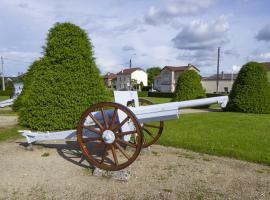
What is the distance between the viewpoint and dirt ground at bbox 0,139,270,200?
4066mm

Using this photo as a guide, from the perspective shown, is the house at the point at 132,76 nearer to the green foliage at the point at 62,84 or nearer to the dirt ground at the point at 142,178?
the green foliage at the point at 62,84

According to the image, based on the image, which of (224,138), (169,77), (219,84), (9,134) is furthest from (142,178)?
(169,77)

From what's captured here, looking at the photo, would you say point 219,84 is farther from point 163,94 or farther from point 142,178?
point 142,178

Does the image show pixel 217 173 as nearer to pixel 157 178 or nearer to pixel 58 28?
pixel 157 178

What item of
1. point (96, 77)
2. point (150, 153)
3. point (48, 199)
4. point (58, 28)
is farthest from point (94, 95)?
point (48, 199)

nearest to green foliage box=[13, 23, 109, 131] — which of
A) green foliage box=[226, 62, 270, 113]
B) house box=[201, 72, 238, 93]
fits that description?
green foliage box=[226, 62, 270, 113]

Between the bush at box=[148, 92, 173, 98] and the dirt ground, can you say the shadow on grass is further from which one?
the bush at box=[148, 92, 173, 98]

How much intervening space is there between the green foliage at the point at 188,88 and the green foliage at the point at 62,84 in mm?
11086

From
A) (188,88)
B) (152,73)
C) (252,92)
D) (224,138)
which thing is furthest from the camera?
(152,73)

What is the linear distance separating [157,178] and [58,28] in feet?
19.1

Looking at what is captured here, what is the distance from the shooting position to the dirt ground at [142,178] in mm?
4066

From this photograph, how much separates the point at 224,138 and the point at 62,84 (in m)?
4.70

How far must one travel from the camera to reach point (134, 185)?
4383 mm

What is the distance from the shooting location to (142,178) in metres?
4.69
